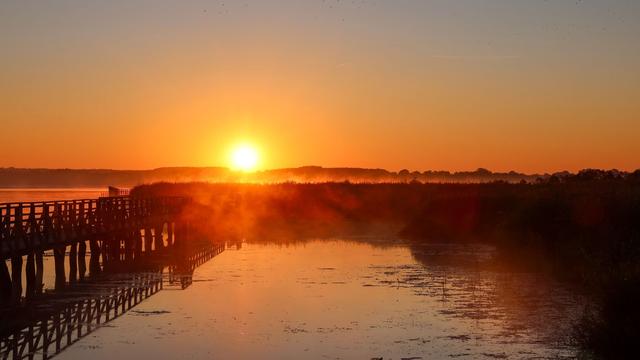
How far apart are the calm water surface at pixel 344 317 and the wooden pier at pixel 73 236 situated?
4.47m

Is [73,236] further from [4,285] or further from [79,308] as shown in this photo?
[79,308]

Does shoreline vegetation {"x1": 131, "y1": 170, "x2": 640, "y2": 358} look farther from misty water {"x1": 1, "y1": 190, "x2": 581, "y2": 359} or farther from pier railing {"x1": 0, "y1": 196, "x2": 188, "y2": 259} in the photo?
pier railing {"x1": 0, "y1": 196, "x2": 188, "y2": 259}

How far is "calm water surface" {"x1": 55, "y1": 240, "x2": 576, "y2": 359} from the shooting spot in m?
20.5

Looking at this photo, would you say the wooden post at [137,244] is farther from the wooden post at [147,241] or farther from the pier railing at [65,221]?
the wooden post at [147,241]

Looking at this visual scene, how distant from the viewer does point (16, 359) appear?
19.5m

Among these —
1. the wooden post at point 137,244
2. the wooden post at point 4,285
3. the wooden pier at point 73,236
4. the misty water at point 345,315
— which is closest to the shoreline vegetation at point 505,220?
the misty water at point 345,315

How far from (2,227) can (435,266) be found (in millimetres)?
17876

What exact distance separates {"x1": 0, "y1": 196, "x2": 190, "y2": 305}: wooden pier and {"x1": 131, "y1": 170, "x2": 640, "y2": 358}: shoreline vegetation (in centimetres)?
1020

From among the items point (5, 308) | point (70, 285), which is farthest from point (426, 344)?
point (70, 285)

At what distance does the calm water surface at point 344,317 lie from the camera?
20500mm

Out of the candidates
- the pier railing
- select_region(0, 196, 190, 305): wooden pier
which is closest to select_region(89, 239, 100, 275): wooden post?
select_region(0, 196, 190, 305): wooden pier

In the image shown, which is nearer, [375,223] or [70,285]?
[70,285]

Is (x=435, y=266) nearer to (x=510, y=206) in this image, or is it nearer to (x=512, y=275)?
(x=512, y=275)

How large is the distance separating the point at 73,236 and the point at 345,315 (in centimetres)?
1396
